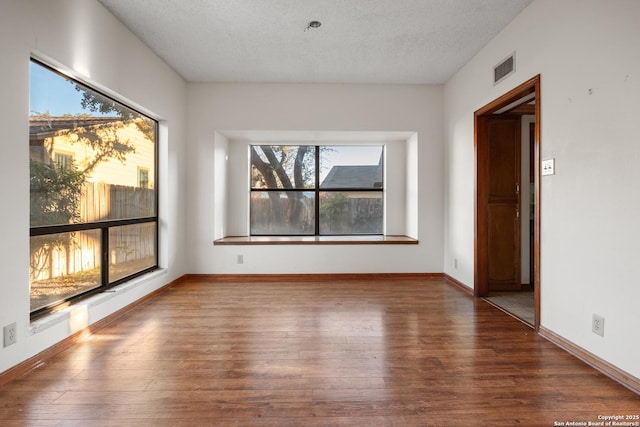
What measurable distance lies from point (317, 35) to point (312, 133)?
5.53 ft

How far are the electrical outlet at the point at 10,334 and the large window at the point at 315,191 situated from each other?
11.9 feet

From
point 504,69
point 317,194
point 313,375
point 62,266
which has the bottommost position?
point 313,375

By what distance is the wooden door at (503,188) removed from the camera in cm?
418

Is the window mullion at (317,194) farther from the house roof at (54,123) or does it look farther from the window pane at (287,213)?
the house roof at (54,123)

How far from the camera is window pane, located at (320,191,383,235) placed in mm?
5719

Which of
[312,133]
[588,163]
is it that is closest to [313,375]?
[588,163]

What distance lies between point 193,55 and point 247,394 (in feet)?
12.1

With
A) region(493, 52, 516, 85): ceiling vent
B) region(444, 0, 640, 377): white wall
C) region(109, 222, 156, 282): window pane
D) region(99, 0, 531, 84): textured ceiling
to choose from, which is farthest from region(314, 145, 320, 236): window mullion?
region(444, 0, 640, 377): white wall

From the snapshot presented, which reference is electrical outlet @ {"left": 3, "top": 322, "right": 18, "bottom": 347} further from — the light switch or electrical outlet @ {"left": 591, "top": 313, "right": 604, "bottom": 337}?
the light switch

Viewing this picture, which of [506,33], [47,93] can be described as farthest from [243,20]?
[506,33]

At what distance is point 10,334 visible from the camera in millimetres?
2107

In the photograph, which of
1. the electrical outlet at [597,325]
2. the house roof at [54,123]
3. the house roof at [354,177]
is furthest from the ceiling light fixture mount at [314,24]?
the electrical outlet at [597,325]

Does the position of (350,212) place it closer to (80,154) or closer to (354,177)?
(354,177)

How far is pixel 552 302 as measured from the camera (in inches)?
107
